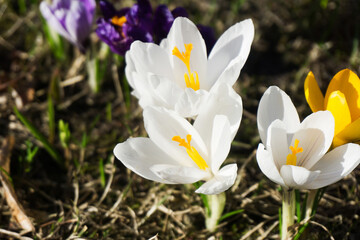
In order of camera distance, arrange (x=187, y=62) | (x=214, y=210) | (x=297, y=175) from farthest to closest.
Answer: (x=214, y=210) → (x=187, y=62) → (x=297, y=175)

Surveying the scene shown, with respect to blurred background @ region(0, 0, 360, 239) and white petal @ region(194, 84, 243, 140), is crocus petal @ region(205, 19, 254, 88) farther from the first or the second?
blurred background @ region(0, 0, 360, 239)

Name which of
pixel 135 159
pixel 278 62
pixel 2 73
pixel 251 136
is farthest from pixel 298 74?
pixel 2 73

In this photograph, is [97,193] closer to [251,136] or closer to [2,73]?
[251,136]

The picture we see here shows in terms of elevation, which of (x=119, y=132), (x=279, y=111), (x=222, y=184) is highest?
(x=279, y=111)

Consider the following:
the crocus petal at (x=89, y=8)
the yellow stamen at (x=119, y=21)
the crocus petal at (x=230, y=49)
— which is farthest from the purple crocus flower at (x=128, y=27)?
the crocus petal at (x=230, y=49)

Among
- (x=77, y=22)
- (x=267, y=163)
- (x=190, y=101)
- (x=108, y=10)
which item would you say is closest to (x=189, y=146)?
(x=190, y=101)

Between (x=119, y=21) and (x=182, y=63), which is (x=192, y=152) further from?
(x=119, y=21)

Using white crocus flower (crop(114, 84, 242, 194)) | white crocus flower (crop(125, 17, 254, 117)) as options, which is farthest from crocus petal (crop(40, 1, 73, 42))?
white crocus flower (crop(114, 84, 242, 194))
